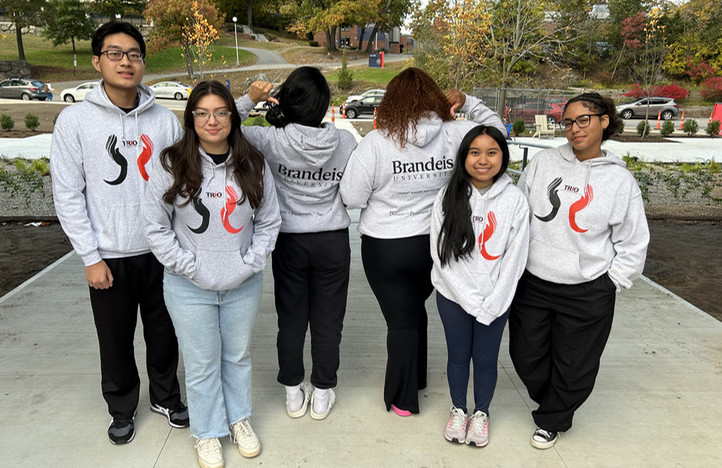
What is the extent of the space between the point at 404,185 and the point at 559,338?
3.55 ft

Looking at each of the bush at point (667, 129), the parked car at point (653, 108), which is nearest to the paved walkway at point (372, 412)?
the bush at point (667, 129)

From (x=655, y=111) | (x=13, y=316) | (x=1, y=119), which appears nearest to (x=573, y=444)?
(x=13, y=316)

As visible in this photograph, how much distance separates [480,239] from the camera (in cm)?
257

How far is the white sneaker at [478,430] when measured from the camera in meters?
2.73

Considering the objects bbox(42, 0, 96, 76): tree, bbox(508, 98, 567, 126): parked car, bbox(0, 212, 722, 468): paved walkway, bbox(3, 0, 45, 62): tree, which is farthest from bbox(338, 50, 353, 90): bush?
bbox(0, 212, 722, 468): paved walkway

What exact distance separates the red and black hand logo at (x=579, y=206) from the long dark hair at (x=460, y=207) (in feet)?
1.20

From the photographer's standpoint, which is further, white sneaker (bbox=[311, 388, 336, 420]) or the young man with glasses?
white sneaker (bbox=[311, 388, 336, 420])

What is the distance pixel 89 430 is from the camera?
9.21 ft

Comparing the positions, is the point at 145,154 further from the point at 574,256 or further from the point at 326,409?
the point at 574,256

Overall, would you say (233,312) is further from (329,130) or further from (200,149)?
(329,130)

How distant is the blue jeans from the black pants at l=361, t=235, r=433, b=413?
61 centimetres

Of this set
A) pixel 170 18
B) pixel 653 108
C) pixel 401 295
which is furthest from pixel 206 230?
pixel 170 18

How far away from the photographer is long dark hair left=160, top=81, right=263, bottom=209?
2332mm

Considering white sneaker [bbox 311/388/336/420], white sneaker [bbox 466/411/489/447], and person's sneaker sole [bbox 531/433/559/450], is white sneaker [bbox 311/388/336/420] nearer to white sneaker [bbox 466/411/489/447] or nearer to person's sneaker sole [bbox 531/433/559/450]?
white sneaker [bbox 466/411/489/447]
